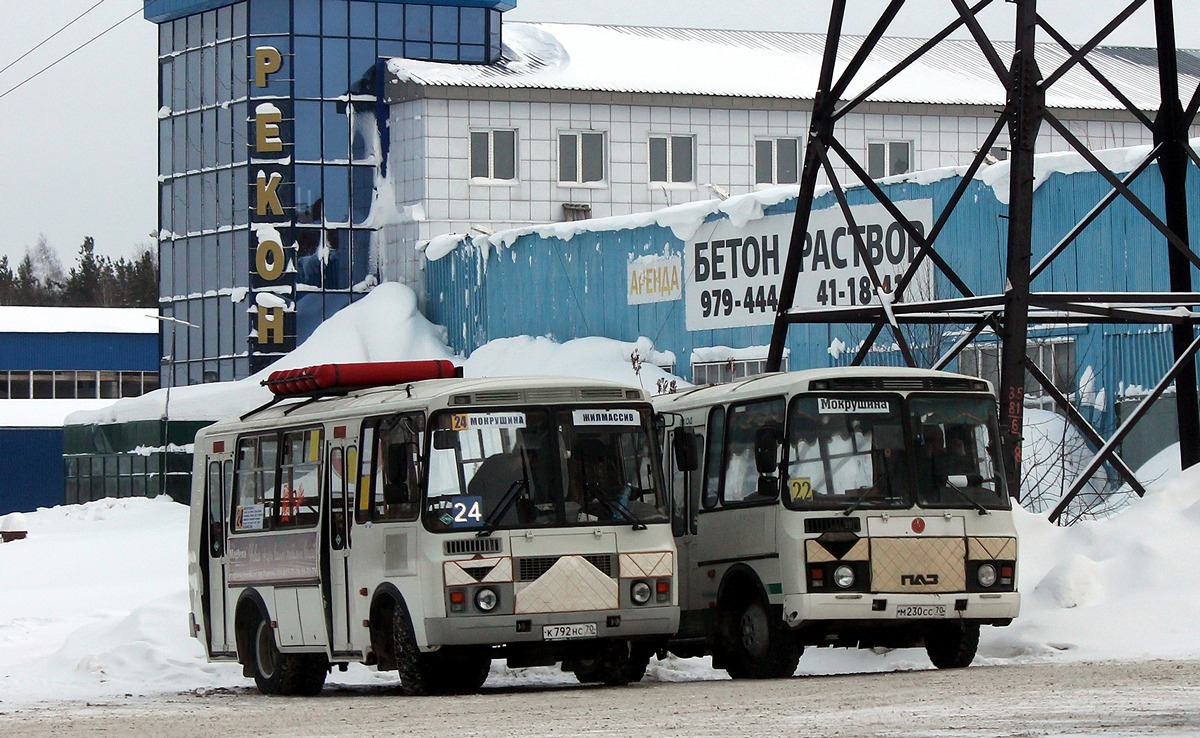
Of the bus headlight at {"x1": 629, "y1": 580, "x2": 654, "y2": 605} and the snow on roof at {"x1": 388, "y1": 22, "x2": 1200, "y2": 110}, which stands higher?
the snow on roof at {"x1": 388, "y1": 22, "x2": 1200, "y2": 110}

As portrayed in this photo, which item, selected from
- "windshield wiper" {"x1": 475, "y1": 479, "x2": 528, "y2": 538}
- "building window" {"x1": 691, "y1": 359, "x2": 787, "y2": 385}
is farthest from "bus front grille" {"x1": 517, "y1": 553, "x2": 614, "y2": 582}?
"building window" {"x1": 691, "y1": 359, "x2": 787, "y2": 385}

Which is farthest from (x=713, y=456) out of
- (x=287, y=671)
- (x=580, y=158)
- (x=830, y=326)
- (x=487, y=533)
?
(x=580, y=158)

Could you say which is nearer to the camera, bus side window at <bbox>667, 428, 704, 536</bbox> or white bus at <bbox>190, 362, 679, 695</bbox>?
white bus at <bbox>190, 362, 679, 695</bbox>

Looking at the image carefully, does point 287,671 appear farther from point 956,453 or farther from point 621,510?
point 956,453

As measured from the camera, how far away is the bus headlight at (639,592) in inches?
615

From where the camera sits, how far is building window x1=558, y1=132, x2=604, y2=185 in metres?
53.8

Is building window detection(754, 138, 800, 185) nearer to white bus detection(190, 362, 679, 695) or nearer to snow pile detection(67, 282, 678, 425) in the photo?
snow pile detection(67, 282, 678, 425)

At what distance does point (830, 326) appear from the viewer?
3584 cm

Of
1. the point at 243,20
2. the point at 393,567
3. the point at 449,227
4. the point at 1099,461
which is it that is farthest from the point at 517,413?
the point at 243,20

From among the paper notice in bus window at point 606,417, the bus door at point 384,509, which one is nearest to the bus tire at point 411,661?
the bus door at point 384,509

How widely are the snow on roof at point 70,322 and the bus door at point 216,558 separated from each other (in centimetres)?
7659

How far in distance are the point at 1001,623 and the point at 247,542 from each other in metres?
6.46

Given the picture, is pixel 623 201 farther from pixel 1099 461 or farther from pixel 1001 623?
pixel 1001 623

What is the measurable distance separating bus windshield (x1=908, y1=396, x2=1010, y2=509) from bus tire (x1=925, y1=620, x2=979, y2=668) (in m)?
0.93
